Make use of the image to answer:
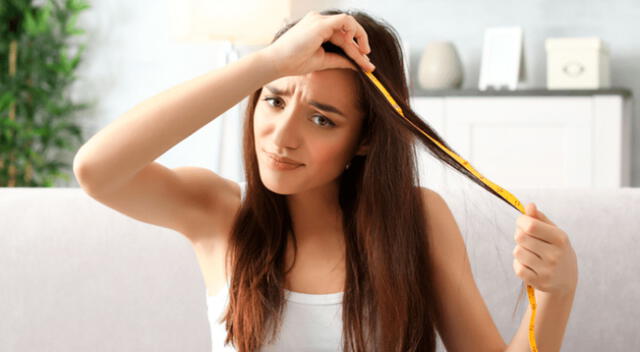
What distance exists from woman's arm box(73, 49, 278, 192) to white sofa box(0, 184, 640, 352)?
1.35 feet

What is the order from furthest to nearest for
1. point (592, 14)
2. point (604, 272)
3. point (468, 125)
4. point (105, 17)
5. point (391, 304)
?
1. point (105, 17)
2. point (592, 14)
3. point (468, 125)
4. point (604, 272)
5. point (391, 304)

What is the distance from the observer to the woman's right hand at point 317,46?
1183 millimetres

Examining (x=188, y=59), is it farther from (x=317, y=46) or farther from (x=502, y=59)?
(x=317, y=46)

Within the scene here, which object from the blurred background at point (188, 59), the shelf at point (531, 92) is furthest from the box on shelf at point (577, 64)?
the shelf at point (531, 92)

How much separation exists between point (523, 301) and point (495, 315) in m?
0.06

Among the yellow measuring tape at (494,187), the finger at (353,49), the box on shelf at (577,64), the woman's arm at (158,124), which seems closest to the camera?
the yellow measuring tape at (494,187)

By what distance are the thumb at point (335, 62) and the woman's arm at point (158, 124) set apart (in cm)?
13

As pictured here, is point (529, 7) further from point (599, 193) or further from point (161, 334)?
point (161, 334)

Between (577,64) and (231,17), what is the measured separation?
5.69ft

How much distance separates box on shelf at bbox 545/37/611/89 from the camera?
3801 mm

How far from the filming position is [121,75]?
4754 mm

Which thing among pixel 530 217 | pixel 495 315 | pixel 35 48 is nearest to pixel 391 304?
pixel 495 315

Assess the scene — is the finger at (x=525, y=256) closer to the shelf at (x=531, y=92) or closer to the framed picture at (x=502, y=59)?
the shelf at (x=531, y=92)

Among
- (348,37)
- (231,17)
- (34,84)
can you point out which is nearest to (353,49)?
(348,37)
